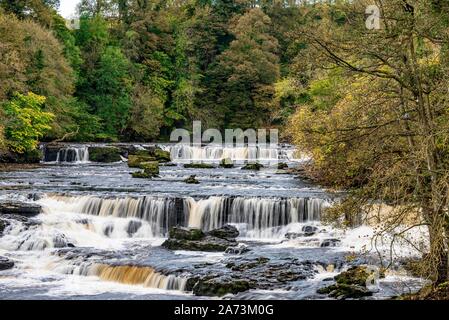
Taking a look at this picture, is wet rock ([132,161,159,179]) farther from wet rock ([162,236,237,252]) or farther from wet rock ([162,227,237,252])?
wet rock ([162,236,237,252])

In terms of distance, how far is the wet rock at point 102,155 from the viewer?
37.5 meters

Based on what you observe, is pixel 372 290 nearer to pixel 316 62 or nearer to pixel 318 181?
pixel 316 62

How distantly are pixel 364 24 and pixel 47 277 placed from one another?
9.86 meters

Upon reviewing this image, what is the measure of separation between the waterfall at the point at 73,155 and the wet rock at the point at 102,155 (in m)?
0.37

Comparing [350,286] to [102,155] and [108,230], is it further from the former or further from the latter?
[102,155]

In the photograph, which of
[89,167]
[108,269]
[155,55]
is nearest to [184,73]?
[155,55]

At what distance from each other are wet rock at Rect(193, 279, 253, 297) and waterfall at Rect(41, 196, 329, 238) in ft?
22.5

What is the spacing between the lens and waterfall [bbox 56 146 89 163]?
36562 millimetres

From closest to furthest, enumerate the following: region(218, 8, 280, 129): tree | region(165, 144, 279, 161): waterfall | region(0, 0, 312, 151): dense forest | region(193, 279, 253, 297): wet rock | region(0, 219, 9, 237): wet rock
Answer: region(193, 279, 253, 297): wet rock < region(0, 219, 9, 237): wet rock < region(165, 144, 279, 161): waterfall < region(0, 0, 312, 151): dense forest < region(218, 8, 280, 129): tree

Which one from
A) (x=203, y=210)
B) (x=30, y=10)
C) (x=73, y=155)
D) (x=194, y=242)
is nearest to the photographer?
(x=194, y=242)

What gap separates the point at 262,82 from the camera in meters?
60.6

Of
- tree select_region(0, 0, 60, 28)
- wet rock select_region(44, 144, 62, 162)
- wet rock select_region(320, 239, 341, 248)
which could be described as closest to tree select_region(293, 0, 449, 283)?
wet rock select_region(320, 239, 341, 248)

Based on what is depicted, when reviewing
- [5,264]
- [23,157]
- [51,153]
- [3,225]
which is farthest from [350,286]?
[51,153]

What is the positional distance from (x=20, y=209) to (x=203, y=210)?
639 cm
